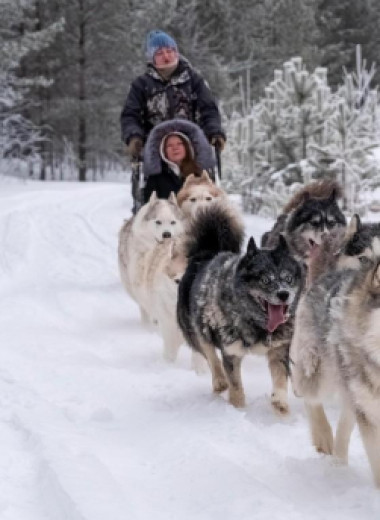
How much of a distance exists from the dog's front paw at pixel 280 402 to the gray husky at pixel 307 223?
1.48 m

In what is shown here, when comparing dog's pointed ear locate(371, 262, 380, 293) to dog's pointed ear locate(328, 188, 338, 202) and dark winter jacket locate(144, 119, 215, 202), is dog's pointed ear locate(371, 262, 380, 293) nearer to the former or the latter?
dog's pointed ear locate(328, 188, 338, 202)

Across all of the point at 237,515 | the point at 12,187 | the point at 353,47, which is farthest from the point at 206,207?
the point at 353,47

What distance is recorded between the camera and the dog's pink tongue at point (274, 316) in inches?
168

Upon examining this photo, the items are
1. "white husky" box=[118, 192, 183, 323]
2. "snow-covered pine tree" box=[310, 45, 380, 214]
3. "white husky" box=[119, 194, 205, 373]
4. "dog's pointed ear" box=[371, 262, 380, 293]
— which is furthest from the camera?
"snow-covered pine tree" box=[310, 45, 380, 214]

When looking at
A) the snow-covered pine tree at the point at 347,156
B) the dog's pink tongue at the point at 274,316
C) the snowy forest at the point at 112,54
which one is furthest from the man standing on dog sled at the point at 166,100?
the snowy forest at the point at 112,54

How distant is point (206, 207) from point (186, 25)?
25.3 m

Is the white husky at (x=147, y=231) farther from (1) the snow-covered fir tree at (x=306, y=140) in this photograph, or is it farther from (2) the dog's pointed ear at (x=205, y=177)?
(1) the snow-covered fir tree at (x=306, y=140)

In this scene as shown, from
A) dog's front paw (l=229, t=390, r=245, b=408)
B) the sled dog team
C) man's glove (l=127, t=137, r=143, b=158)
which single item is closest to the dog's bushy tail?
the sled dog team

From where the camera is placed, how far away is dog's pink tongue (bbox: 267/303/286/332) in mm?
4262

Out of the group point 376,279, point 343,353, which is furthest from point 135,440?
point 376,279

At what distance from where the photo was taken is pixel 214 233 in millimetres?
5043

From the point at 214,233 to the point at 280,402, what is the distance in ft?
4.13

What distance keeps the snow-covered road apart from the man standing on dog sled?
1.89 m

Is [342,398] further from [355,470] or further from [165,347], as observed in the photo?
[165,347]
